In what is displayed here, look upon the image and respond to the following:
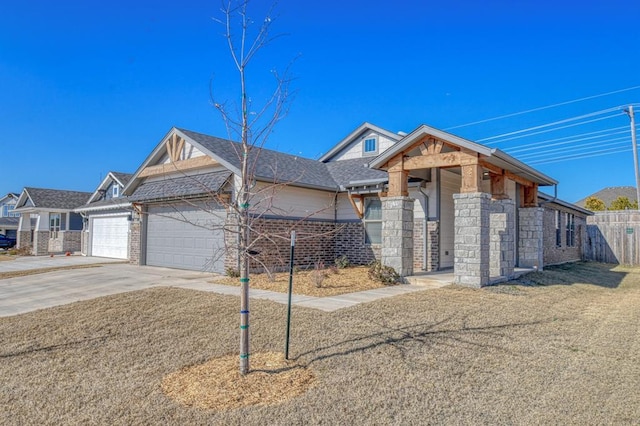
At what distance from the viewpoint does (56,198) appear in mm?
29562

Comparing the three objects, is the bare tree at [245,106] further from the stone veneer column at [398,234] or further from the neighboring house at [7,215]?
the neighboring house at [7,215]

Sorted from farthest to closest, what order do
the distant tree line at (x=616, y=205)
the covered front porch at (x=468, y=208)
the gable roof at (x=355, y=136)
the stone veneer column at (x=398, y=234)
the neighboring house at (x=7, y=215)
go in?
the neighboring house at (x=7, y=215) → the distant tree line at (x=616, y=205) → the gable roof at (x=355, y=136) → the stone veneer column at (x=398, y=234) → the covered front porch at (x=468, y=208)

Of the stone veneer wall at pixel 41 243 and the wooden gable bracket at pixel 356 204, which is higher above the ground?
the wooden gable bracket at pixel 356 204

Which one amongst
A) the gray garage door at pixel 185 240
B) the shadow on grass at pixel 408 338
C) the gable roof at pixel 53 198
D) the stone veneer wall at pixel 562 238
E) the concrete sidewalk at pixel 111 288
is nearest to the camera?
the shadow on grass at pixel 408 338

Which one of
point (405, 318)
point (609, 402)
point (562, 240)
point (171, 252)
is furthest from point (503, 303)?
point (562, 240)

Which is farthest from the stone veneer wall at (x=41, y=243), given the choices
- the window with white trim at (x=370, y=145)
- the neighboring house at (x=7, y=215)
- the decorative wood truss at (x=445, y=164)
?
the decorative wood truss at (x=445, y=164)

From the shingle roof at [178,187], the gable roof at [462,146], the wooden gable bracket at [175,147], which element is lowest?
the shingle roof at [178,187]

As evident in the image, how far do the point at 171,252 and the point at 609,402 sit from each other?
14.2 meters

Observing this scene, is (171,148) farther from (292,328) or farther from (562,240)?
(562,240)

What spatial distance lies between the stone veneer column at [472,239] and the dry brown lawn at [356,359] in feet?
4.44

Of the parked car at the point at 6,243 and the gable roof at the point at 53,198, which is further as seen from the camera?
the parked car at the point at 6,243

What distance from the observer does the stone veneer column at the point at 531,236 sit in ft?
46.6

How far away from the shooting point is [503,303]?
27.7ft

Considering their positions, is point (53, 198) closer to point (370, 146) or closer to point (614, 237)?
point (370, 146)
